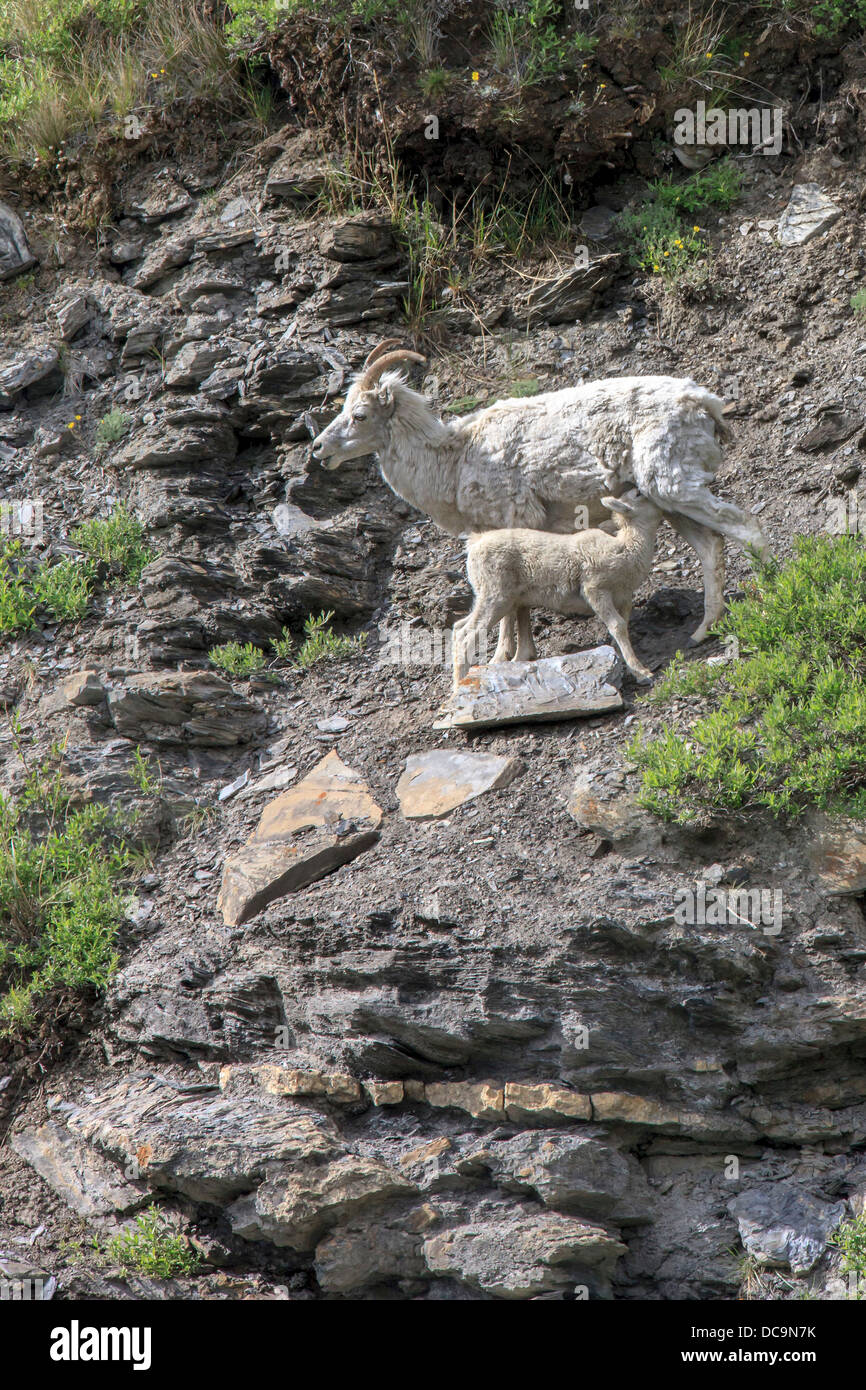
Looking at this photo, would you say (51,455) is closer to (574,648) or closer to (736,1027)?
(574,648)

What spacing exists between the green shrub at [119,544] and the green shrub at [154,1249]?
5.23 m

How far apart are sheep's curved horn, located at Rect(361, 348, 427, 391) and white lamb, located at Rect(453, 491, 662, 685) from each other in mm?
1478

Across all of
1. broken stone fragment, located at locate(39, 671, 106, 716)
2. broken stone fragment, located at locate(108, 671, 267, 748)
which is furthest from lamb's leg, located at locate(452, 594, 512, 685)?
broken stone fragment, located at locate(39, 671, 106, 716)

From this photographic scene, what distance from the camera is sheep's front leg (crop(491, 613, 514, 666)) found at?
25.8 feet

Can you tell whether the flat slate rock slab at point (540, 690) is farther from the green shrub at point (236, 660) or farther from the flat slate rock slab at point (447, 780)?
the green shrub at point (236, 660)

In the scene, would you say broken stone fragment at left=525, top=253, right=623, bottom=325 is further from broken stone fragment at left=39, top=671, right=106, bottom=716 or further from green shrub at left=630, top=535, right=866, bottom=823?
broken stone fragment at left=39, top=671, right=106, bottom=716

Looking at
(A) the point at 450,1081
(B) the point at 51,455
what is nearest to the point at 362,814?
(A) the point at 450,1081

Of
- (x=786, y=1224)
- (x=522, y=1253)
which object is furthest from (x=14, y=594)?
(x=786, y=1224)

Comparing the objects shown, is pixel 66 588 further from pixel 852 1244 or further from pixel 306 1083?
pixel 852 1244

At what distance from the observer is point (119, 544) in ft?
33.4

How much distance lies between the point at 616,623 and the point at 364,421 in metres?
2.34

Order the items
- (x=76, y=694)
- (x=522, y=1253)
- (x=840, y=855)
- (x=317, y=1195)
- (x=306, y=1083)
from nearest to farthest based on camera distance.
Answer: (x=522, y=1253) → (x=317, y=1195) → (x=840, y=855) → (x=306, y=1083) → (x=76, y=694)

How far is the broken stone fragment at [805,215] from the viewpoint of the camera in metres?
10.9

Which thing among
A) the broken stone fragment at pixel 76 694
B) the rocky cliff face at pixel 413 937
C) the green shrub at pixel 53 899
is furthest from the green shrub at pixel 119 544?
the green shrub at pixel 53 899
